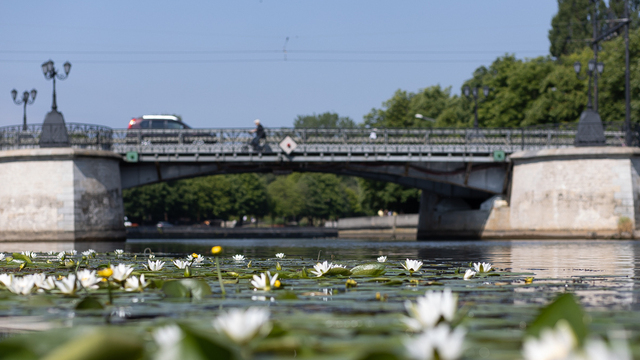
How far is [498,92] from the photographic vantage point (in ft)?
181

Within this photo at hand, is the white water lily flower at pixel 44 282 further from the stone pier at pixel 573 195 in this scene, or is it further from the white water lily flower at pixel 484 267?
the stone pier at pixel 573 195

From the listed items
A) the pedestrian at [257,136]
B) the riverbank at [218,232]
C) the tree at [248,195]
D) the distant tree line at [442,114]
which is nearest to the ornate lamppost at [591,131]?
the distant tree line at [442,114]

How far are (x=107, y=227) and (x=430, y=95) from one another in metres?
44.2

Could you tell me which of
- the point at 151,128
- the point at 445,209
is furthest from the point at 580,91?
the point at 151,128

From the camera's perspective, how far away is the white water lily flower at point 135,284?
436cm

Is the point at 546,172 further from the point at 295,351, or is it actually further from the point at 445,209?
the point at 295,351

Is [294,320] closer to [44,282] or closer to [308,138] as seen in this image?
[44,282]

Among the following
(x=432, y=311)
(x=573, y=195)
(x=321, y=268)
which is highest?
(x=573, y=195)

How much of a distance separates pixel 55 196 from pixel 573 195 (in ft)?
75.2

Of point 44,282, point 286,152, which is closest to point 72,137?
point 286,152

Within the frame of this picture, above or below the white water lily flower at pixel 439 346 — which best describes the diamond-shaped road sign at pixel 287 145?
above

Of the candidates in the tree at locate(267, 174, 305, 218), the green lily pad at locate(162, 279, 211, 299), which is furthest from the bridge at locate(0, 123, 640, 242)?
the tree at locate(267, 174, 305, 218)

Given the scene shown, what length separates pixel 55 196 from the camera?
3078cm

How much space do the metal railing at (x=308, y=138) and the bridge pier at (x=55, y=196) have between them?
1889mm
